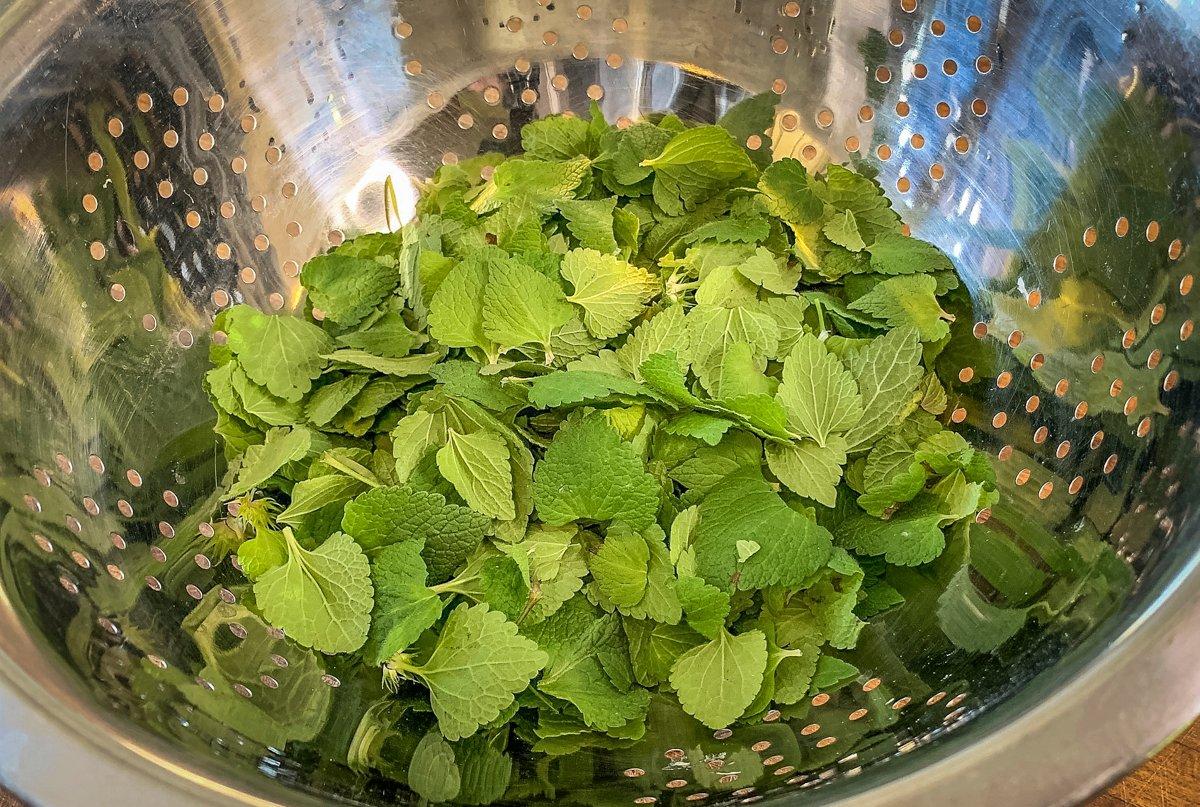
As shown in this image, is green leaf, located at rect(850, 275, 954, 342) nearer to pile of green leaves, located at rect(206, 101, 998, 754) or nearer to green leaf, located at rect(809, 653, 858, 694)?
pile of green leaves, located at rect(206, 101, 998, 754)

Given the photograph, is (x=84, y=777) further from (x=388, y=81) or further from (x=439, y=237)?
(x=388, y=81)

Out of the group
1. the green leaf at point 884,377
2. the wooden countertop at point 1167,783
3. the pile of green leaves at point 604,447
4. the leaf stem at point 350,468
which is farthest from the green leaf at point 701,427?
the wooden countertop at point 1167,783

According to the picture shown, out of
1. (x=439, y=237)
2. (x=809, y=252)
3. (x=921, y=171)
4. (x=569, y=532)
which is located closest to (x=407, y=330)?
(x=439, y=237)

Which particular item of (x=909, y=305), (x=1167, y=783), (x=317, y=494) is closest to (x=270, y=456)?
(x=317, y=494)

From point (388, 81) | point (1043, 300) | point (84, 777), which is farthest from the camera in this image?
point (388, 81)

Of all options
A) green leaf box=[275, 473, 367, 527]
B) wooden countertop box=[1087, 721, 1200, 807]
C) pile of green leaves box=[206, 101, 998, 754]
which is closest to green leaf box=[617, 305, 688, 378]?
pile of green leaves box=[206, 101, 998, 754]
